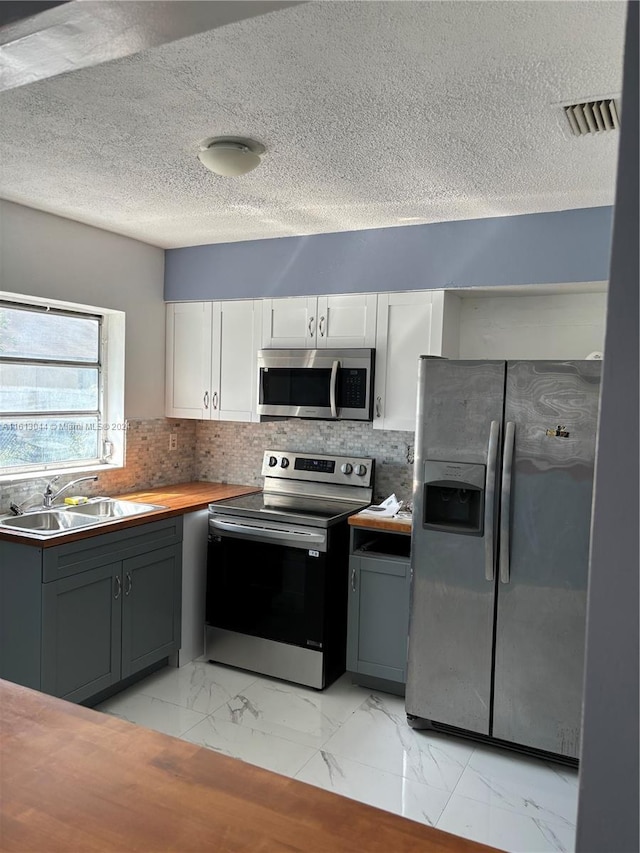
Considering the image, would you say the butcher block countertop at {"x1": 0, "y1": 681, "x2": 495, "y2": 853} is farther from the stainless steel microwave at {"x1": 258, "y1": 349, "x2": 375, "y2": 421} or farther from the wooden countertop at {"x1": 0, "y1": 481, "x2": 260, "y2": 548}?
the stainless steel microwave at {"x1": 258, "y1": 349, "x2": 375, "y2": 421}

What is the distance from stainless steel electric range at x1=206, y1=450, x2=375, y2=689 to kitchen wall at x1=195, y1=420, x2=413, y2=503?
5.4 inches

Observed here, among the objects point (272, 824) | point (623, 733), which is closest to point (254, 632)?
point (272, 824)

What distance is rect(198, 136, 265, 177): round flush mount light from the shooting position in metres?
2.34

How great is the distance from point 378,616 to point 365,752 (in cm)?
69

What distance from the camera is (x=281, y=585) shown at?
3.50 metres

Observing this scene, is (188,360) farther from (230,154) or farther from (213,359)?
(230,154)

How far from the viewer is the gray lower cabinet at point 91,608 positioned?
284cm

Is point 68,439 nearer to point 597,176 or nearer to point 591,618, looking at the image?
point 597,176

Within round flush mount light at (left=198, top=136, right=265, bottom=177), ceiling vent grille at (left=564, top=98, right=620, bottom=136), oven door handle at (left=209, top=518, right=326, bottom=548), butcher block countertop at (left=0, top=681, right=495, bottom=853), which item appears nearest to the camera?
butcher block countertop at (left=0, top=681, right=495, bottom=853)

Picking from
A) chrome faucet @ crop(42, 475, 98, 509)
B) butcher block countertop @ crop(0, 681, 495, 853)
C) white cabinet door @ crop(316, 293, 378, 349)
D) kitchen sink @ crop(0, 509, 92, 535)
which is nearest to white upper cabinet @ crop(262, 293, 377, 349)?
white cabinet door @ crop(316, 293, 378, 349)

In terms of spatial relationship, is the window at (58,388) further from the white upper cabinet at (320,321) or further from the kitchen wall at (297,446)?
the white upper cabinet at (320,321)

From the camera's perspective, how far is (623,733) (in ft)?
2.12

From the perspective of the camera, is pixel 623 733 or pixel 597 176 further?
pixel 597 176

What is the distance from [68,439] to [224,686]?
5.41ft
